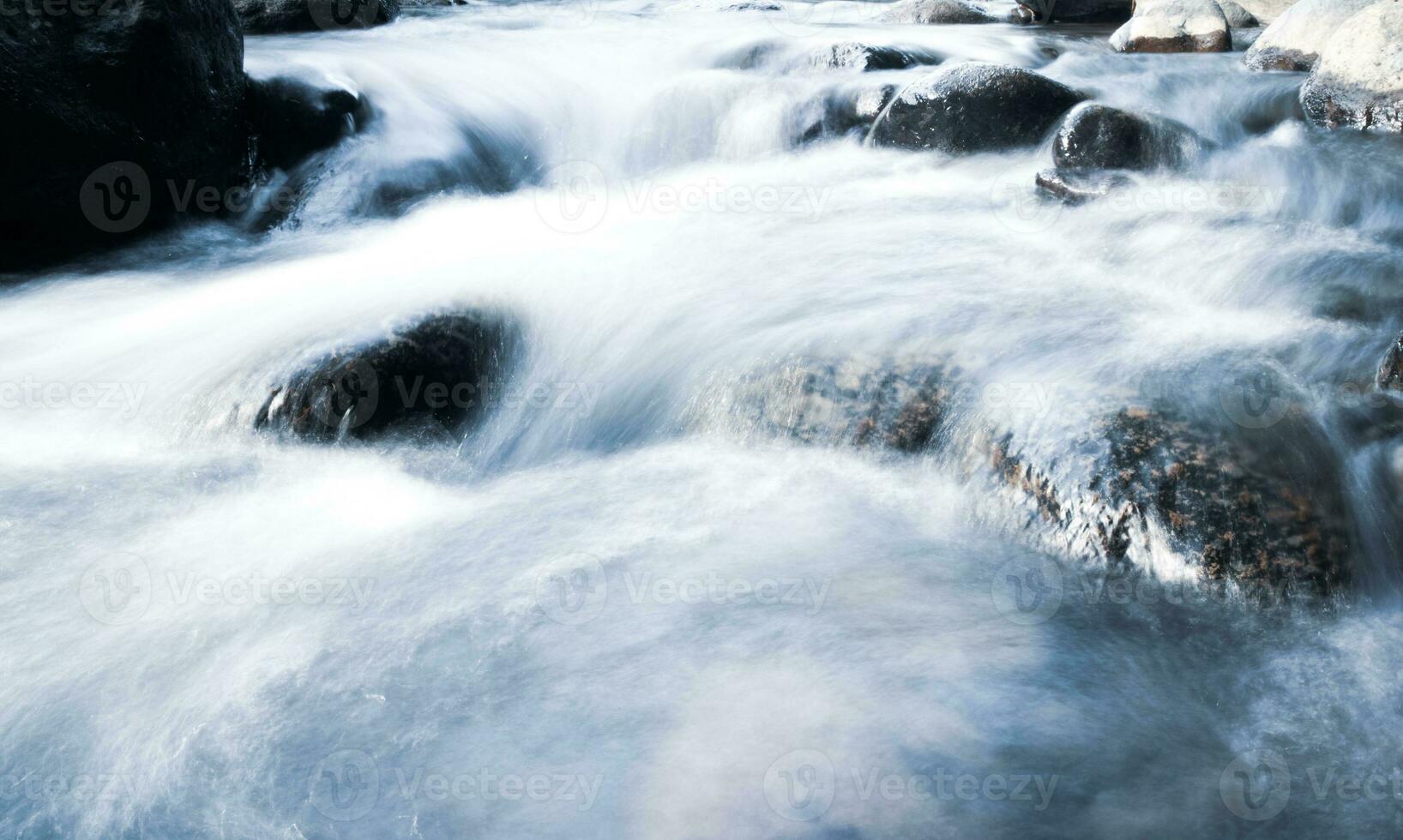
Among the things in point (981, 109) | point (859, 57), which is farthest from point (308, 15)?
point (981, 109)

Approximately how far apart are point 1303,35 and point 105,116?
350 inches

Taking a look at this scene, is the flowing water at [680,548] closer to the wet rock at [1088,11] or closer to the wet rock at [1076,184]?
the wet rock at [1076,184]

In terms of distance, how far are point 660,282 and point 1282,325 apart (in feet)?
9.85

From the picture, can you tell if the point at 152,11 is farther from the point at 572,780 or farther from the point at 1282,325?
the point at 1282,325

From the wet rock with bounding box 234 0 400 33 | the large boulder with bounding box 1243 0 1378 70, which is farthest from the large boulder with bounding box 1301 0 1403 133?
the wet rock with bounding box 234 0 400 33

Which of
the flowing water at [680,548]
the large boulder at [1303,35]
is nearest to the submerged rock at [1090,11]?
the large boulder at [1303,35]

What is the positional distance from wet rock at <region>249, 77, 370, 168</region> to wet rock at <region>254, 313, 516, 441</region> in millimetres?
3258

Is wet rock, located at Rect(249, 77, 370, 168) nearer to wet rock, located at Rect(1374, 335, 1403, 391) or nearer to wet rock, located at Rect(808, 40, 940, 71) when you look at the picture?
wet rock, located at Rect(808, 40, 940, 71)

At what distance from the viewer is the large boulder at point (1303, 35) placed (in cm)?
815

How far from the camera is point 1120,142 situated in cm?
640

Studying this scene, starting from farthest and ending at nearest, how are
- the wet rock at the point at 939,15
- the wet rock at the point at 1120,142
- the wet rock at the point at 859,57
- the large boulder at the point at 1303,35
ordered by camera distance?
the wet rock at the point at 939,15
the wet rock at the point at 859,57
the large boulder at the point at 1303,35
the wet rock at the point at 1120,142

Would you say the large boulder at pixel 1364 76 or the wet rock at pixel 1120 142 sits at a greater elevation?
the large boulder at pixel 1364 76

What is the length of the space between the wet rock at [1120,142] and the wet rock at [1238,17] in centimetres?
526

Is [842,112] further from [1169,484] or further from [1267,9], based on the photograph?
[1267,9]
